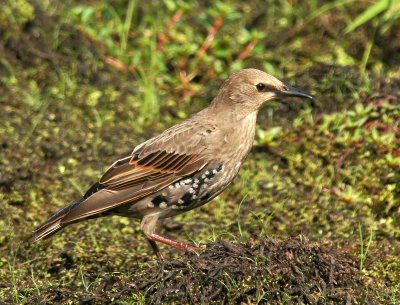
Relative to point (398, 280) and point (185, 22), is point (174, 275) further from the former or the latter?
point (185, 22)

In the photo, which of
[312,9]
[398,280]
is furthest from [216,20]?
[398,280]

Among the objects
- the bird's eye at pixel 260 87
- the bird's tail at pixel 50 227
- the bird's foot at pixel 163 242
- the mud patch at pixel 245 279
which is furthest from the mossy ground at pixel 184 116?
the bird's eye at pixel 260 87

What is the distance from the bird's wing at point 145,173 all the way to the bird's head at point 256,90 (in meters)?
0.51

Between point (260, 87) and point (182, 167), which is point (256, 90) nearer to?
point (260, 87)

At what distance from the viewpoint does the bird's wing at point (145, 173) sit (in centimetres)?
527

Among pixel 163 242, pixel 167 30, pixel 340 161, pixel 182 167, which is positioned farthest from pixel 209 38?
pixel 163 242

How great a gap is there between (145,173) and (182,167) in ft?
1.05

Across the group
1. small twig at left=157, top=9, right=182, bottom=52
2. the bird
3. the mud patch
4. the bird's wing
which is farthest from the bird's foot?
small twig at left=157, top=9, right=182, bottom=52

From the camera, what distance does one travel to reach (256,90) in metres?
5.53

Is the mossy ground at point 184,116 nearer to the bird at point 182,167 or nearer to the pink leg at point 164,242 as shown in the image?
the pink leg at point 164,242

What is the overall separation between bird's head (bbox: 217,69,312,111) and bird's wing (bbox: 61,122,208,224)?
1.67ft

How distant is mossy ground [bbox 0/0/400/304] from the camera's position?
4.51m

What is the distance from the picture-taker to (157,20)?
8.66 metres

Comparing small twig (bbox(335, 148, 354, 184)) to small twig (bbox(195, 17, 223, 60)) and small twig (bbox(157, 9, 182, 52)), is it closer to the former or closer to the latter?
small twig (bbox(195, 17, 223, 60))
